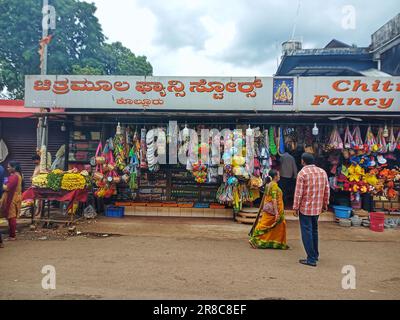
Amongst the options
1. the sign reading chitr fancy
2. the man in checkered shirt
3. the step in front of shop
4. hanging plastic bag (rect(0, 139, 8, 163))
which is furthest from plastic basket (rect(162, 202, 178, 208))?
hanging plastic bag (rect(0, 139, 8, 163))

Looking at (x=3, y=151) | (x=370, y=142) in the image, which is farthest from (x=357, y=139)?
(x=3, y=151)

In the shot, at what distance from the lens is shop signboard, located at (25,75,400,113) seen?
308 inches

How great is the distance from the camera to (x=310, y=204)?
4.93 m

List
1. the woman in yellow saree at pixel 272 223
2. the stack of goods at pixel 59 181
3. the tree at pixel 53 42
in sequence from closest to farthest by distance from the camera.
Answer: the woman in yellow saree at pixel 272 223, the stack of goods at pixel 59 181, the tree at pixel 53 42

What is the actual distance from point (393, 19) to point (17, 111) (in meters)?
14.3

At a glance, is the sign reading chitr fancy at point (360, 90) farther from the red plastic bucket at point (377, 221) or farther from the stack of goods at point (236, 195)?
the stack of goods at point (236, 195)

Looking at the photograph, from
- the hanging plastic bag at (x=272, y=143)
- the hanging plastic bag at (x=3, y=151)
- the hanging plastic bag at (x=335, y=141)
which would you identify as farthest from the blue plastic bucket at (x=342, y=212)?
the hanging plastic bag at (x=3, y=151)

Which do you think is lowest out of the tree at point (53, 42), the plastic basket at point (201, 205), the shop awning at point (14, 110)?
the plastic basket at point (201, 205)

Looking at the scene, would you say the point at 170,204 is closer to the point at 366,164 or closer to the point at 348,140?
the point at 348,140

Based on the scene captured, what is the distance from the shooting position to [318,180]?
5.00m

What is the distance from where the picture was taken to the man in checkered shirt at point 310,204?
490 cm

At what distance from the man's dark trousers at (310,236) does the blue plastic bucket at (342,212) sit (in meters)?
3.53

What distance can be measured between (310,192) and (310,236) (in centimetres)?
73
